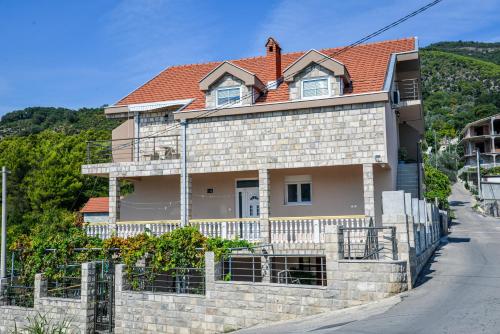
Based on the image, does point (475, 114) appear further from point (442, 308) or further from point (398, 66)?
point (442, 308)

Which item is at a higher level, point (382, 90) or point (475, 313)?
point (382, 90)

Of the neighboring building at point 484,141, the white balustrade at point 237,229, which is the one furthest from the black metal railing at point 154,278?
the neighboring building at point 484,141

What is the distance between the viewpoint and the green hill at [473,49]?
160375 mm

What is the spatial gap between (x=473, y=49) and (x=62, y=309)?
179404 millimetres

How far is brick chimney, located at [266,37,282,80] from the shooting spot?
22.6 m

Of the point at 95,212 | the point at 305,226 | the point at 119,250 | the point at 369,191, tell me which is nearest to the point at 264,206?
Answer: the point at 305,226

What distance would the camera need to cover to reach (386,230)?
42.3 ft

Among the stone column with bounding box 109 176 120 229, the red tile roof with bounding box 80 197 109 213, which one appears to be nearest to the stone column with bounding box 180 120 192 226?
the stone column with bounding box 109 176 120 229

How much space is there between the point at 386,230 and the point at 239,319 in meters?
4.52

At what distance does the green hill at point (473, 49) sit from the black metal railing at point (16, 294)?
163 metres

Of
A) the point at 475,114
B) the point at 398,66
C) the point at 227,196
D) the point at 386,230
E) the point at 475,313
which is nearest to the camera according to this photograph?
the point at 475,313

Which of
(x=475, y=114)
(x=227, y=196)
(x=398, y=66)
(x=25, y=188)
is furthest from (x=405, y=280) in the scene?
(x=475, y=114)

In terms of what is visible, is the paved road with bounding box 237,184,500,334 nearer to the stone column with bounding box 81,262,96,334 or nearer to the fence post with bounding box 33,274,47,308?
the stone column with bounding box 81,262,96,334

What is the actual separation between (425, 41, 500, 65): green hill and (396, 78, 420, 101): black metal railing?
148 metres
